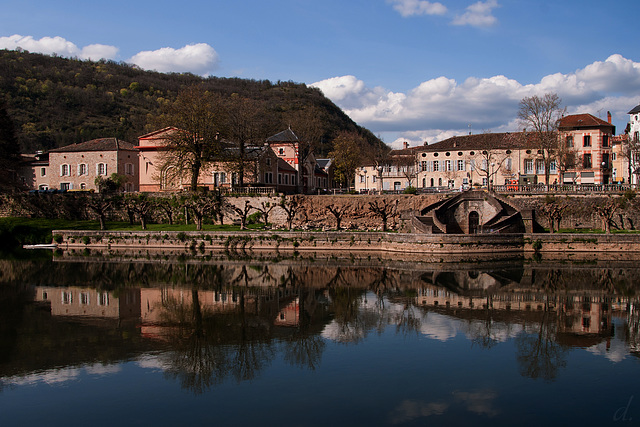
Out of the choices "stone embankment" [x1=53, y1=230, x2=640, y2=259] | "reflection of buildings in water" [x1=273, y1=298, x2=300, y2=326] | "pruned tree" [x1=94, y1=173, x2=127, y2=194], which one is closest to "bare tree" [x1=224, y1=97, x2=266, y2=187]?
"stone embankment" [x1=53, y1=230, x2=640, y2=259]

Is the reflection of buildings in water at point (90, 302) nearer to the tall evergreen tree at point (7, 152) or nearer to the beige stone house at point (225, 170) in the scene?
the beige stone house at point (225, 170)

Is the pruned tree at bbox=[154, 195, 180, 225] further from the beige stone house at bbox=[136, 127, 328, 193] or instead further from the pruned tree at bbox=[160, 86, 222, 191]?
the pruned tree at bbox=[160, 86, 222, 191]

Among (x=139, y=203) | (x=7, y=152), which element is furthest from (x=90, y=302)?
(x=7, y=152)

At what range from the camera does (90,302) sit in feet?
77.9

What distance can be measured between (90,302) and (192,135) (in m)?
26.3

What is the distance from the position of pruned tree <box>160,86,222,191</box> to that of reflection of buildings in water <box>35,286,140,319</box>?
22.2 metres

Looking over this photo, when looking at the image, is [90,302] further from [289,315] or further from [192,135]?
[192,135]

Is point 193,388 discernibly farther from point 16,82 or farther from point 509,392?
point 16,82

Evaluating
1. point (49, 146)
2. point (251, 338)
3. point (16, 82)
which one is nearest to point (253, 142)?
point (251, 338)

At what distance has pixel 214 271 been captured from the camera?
31250 millimetres

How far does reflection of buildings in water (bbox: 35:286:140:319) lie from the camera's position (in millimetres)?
21594

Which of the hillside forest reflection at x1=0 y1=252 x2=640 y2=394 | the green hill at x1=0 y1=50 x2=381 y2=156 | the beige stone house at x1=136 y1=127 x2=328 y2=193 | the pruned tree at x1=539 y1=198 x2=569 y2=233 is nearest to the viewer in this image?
the hillside forest reflection at x1=0 y1=252 x2=640 y2=394

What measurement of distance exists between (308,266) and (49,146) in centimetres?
6820

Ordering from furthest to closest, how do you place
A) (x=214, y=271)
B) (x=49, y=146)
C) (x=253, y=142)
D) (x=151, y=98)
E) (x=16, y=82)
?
(x=151, y=98)
(x=16, y=82)
(x=49, y=146)
(x=253, y=142)
(x=214, y=271)
